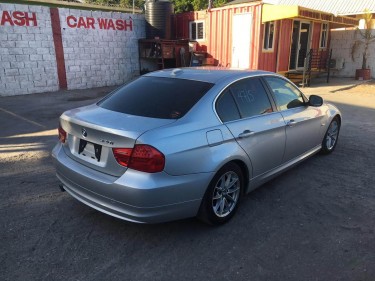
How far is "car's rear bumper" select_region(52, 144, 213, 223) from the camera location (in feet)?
8.99

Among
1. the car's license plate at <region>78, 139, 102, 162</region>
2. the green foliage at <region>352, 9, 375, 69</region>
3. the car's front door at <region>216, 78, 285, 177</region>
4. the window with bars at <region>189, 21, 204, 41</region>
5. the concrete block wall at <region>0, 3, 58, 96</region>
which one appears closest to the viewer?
the car's license plate at <region>78, 139, 102, 162</region>

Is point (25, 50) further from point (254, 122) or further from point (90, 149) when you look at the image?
point (254, 122)

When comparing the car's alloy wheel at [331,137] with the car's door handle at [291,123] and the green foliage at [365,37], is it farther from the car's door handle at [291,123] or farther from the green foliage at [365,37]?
the green foliage at [365,37]

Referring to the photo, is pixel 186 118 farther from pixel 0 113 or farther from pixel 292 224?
pixel 0 113

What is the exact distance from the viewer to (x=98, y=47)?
43.4 ft

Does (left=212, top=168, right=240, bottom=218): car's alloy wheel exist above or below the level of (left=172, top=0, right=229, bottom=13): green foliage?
below

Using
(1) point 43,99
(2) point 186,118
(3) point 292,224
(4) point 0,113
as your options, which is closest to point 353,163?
(3) point 292,224

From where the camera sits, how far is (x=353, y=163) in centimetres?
516

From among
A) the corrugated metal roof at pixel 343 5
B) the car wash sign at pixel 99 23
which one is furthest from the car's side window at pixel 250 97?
the corrugated metal roof at pixel 343 5

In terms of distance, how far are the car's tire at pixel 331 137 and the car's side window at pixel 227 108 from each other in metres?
2.43

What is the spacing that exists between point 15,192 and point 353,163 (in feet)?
15.7

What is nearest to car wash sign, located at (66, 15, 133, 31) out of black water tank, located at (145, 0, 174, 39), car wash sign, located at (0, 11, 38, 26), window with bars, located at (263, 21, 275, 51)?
black water tank, located at (145, 0, 174, 39)

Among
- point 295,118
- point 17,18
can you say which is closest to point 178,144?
point 295,118

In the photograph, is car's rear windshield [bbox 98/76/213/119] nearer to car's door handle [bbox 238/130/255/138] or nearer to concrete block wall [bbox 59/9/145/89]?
car's door handle [bbox 238/130/255/138]
